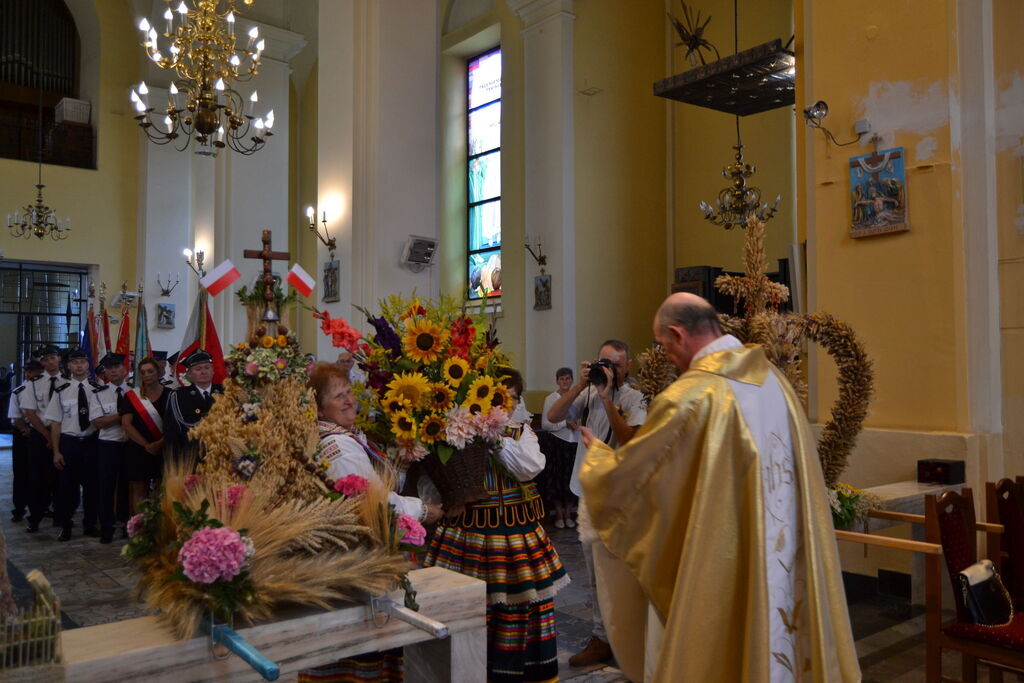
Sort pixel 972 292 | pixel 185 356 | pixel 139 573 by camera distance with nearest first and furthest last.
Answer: pixel 139 573, pixel 972 292, pixel 185 356

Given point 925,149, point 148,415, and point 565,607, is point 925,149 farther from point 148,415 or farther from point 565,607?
point 148,415

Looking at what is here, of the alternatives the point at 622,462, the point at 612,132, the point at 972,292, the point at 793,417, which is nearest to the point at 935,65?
the point at 972,292

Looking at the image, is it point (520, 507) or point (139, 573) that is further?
point (520, 507)

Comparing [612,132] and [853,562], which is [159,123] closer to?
[612,132]

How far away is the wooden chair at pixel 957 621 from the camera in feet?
11.2

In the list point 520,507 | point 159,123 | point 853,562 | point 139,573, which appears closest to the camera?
point 139,573

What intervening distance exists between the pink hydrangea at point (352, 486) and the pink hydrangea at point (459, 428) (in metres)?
0.99

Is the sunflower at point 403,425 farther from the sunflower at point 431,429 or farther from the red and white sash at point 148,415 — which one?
the red and white sash at point 148,415

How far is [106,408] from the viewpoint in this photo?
8031mm

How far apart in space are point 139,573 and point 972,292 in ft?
17.3

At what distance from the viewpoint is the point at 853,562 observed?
232 inches

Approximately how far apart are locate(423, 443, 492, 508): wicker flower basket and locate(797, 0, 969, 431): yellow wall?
11.3ft

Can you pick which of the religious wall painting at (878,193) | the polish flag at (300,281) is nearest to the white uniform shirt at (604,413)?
the polish flag at (300,281)

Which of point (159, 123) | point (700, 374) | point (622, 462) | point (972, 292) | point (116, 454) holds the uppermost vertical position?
point (159, 123)
